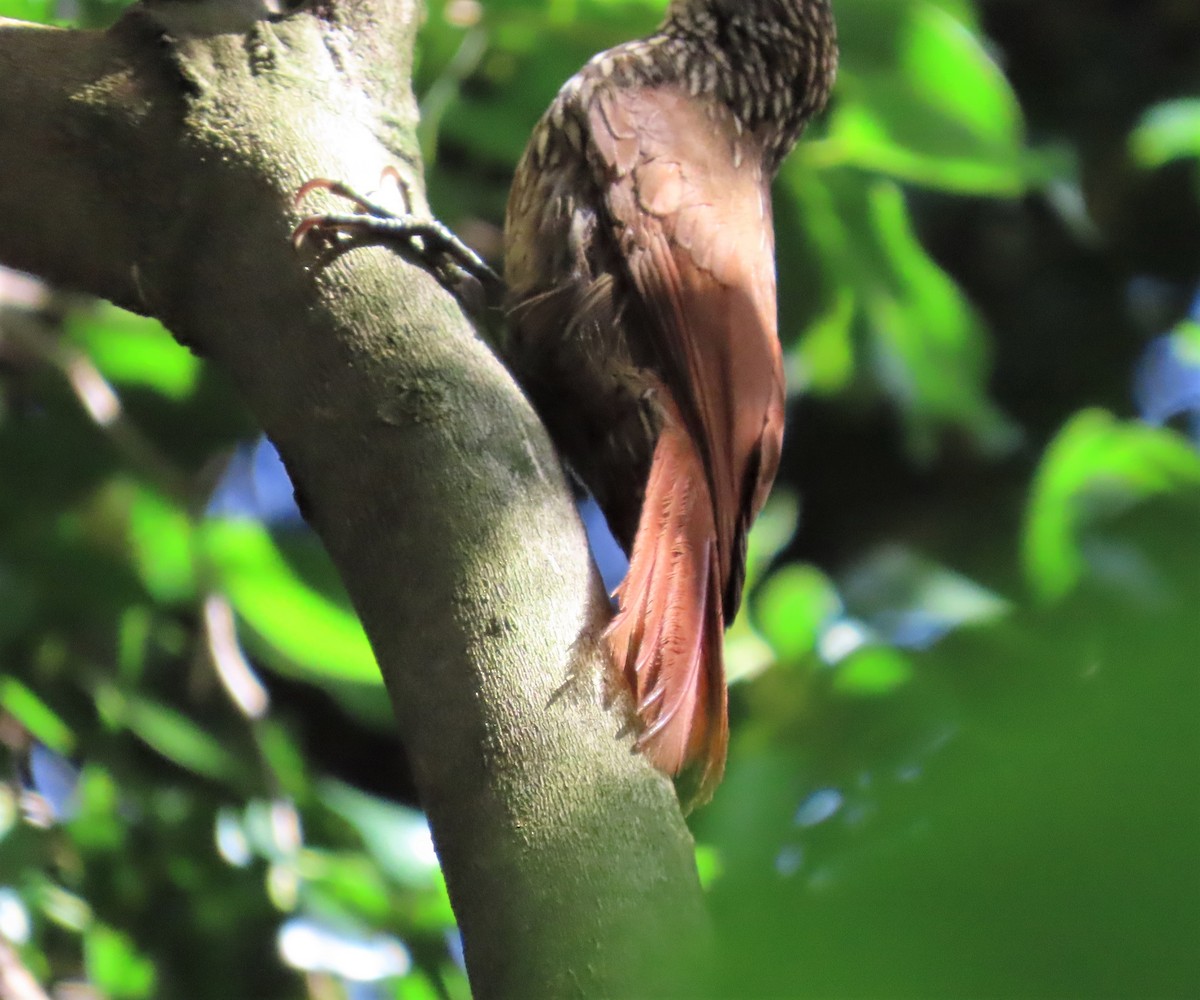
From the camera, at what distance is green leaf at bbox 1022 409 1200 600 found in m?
1.78

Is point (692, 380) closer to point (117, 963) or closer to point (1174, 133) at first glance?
point (117, 963)

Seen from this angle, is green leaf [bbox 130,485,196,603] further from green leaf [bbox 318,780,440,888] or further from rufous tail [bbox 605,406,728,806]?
rufous tail [bbox 605,406,728,806]

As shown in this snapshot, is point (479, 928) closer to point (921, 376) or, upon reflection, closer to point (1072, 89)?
point (921, 376)

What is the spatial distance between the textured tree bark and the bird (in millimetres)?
301

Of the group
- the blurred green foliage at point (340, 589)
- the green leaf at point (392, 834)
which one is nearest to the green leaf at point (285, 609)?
the blurred green foliage at point (340, 589)

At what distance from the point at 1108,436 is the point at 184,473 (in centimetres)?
131

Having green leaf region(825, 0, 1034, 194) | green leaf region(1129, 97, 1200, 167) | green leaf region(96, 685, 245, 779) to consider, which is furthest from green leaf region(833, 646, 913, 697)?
green leaf region(1129, 97, 1200, 167)

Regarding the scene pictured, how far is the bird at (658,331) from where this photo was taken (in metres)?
1.19

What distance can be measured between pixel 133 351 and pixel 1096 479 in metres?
1.37

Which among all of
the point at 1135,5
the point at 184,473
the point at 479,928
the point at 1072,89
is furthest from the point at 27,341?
the point at 1135,5

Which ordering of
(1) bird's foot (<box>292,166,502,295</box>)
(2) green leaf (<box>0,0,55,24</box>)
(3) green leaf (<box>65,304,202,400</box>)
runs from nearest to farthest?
(1) bird's foot (<box>292,166,502,295</box>), (2) green leaf (<box>0,0,55,24</box>), (3) green leaf (<box>65,304,202,400</box>)

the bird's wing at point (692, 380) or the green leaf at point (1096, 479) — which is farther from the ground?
the bird's wing at point (692, 380)

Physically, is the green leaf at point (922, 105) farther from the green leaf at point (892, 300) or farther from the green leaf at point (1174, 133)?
the green leaf at point (1174, 133)

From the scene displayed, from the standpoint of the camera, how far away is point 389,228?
3.25 ft
